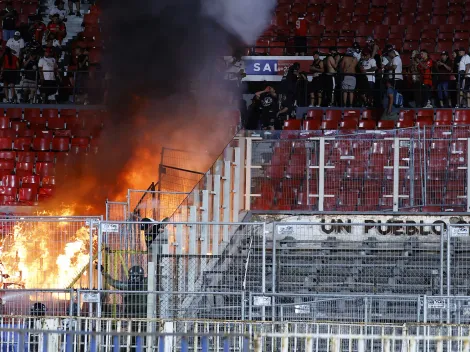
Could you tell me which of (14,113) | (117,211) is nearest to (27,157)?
(14,113)

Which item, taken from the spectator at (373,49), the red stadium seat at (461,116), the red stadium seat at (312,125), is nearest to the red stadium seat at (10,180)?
the red stadium seat at (312,125)

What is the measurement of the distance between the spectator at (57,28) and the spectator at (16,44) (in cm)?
91

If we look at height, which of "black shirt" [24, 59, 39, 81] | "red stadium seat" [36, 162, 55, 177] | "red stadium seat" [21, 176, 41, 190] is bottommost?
"red stadium seat" [21, 176, 41, 190]

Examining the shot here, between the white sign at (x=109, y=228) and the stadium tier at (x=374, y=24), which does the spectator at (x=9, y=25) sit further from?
the white sign at (x=109, y=228)

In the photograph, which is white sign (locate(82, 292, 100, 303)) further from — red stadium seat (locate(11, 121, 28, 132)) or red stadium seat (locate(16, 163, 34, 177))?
red stadium seat (locate(11, 121, 28, 132))

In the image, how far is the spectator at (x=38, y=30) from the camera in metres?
28.8

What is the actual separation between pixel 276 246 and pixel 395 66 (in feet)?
24.6

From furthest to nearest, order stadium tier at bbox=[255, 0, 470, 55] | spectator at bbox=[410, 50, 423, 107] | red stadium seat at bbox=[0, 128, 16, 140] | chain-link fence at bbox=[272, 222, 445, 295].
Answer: stadium tier at bbox=[255, 0, 470, 55]
red stadium seat at bbox=[0, 128, 16, 140]
spectator at bbox=[410, 50, 423, 107]
chain-link fence at bbox=[272, 222, 445, 295]

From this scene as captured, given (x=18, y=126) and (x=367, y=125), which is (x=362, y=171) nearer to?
(x=367, y=125)

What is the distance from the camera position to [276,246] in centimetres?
1841

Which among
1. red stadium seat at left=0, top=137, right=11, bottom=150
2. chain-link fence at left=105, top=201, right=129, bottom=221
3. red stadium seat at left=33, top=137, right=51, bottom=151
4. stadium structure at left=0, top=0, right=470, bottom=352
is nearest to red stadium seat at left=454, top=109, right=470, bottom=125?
stadium structure at left=0, top=0, right=470, bottom=352

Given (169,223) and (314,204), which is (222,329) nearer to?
(169,223)

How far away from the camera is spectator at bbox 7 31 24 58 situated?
27.8 meters

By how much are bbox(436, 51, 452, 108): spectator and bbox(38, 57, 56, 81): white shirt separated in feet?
28.9
